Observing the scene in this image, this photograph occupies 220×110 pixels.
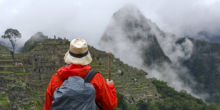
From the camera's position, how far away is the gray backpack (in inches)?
106

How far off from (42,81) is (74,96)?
26.9m

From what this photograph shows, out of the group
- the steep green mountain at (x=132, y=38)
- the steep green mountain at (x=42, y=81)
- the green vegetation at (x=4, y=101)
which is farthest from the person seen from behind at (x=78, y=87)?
the steep green mountain at (x=132, y=38)

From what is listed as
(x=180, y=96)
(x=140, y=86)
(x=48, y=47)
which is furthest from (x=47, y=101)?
(x=180, y=96)

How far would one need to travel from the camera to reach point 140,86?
4072 centimetres

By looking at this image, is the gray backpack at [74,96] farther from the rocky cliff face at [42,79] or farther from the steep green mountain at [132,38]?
the steep green mountain at [132,38]

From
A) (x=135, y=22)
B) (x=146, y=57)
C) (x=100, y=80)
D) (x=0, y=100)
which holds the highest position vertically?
(x=135, y=22)

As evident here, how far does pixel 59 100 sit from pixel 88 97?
0.37 m

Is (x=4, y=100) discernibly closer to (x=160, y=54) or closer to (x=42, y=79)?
(x=42, y=79)

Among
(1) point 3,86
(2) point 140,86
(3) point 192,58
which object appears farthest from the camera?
(3) point 192,58

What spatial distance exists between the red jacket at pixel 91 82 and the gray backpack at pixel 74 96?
14cm

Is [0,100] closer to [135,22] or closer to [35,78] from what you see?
[35,78]

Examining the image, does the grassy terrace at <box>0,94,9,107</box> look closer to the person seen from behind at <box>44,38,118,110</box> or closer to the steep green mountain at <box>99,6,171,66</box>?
the person seen from behind at <box>44,38,118,110</box>

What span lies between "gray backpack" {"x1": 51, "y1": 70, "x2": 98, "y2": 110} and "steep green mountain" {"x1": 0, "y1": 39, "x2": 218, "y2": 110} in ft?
64.1

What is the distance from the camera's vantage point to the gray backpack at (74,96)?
269 cm
